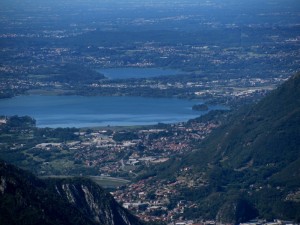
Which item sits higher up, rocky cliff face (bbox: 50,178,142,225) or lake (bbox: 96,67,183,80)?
rocky cliff face (bbox: 50,178,142,225)

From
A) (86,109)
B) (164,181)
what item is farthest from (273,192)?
(86,109)

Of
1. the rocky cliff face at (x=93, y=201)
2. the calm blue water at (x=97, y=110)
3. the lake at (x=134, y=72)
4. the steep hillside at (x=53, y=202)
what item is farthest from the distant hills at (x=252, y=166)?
the lake at (x=134, y=72)

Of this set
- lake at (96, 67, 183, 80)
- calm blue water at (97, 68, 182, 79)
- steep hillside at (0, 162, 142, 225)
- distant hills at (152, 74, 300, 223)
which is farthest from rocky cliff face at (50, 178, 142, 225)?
calm blue water at (97, 68, 182, 79)

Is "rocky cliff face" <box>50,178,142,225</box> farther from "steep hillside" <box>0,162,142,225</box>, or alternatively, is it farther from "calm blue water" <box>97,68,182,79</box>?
"calm blue water" <box>97,68,182,79</box>

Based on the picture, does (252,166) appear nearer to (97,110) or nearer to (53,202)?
(53,202)

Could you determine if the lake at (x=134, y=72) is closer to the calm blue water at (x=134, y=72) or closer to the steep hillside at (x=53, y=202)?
the calm blue water at (x=134, y=72)

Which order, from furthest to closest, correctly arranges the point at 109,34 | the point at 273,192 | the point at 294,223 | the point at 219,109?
the point at 109,34
the point at 219,109
the point at 273,192
the point at 294,223

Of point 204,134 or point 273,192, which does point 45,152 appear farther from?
point 273,192
